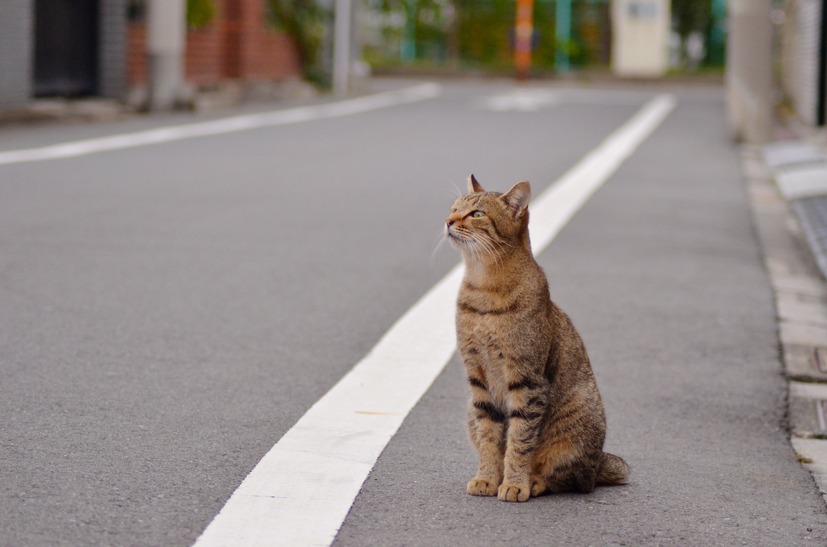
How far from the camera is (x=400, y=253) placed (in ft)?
30.3

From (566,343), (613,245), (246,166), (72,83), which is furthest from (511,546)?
(72,83)

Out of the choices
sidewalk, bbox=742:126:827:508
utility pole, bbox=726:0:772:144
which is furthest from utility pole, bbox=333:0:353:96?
sidewalk, bbox=742:126:827:508

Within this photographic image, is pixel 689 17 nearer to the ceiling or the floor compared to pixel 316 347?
nearer to the ceiling

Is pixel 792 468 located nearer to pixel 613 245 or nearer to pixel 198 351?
pixel 198 351

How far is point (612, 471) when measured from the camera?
4.44m

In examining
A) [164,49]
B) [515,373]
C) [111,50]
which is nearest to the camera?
[515,373]

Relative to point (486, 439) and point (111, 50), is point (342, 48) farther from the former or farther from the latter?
point (486, 439)

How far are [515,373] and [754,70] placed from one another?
53.8 ft

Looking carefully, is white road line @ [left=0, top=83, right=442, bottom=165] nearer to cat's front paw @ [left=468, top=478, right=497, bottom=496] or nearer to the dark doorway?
the dark doorway

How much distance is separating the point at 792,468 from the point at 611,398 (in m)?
1.04

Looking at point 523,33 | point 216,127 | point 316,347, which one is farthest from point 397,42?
point 316,347

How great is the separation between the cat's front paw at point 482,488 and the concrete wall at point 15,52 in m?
15.7

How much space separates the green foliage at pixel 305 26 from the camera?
30.9 metres

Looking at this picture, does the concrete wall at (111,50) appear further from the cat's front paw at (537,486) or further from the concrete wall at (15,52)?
the cat's front paw at (537,486)
